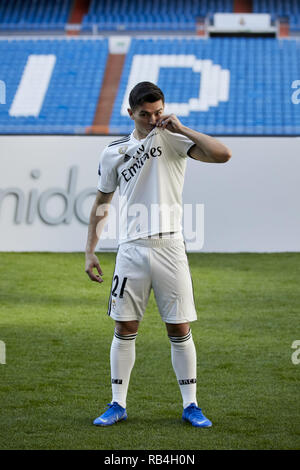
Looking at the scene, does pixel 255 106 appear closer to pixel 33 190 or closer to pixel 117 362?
pixel 33 190

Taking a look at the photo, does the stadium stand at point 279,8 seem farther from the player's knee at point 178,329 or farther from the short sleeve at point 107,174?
the player's knee at point 178,329

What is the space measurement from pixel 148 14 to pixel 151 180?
19.2m

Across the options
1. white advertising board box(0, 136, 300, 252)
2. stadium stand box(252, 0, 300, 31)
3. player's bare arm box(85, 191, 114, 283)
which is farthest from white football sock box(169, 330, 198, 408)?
stadium stand box(252, 0, 300, 31)

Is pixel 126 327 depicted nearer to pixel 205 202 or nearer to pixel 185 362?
pixel 185 362

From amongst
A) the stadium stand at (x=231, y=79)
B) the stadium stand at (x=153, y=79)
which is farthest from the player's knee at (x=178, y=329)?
the stadium stand at (x=231, y=79)

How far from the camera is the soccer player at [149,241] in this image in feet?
10.7

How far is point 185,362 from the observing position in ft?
11.1

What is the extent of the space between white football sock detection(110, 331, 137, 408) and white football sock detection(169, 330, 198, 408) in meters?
0.19

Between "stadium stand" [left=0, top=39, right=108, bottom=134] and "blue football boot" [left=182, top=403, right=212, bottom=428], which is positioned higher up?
"stadium stand" [left=0, top=39, right=108, bottom=134]

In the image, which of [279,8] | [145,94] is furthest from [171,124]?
[279,8]

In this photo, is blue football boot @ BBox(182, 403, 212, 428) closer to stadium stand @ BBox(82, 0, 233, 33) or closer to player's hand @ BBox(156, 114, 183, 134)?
player's hand @ BBox(156, 114, 183, 134)

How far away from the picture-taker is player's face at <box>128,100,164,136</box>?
10.4 ft

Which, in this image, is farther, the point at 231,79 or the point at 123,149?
the point at 231,79
